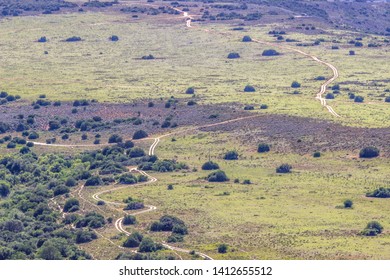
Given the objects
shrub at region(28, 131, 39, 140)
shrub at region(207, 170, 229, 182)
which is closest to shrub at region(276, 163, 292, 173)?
shrub at region(207, 170, 229, 182)

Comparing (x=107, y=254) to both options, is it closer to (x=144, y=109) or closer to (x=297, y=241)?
(x=297, y=241)

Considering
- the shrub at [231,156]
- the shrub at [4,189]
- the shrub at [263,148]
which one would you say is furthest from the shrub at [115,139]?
the shrub at [4,189]

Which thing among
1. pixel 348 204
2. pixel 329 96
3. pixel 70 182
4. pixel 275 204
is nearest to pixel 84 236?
pixel 275 204

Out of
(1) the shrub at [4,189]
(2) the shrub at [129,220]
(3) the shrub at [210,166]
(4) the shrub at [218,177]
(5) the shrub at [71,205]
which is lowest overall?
(1) the shrub at [4,189]

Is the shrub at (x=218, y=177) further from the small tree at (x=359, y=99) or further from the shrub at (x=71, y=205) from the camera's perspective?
the small tree at (x=359, y=99)

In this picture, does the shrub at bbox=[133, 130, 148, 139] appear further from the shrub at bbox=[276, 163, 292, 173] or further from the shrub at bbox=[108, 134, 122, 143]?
the shrub at bbox=[276, 163, 292, 173]
